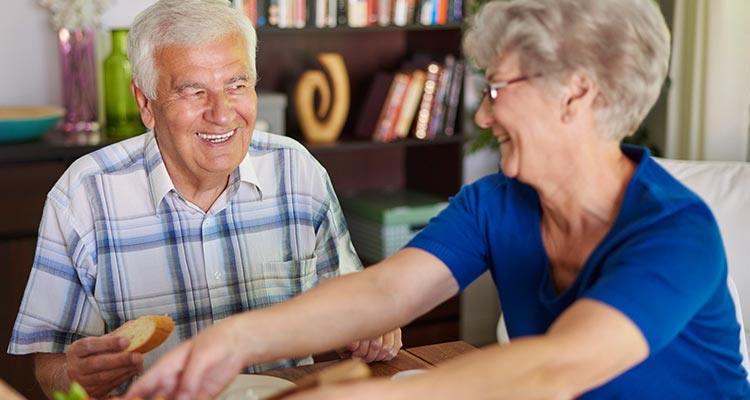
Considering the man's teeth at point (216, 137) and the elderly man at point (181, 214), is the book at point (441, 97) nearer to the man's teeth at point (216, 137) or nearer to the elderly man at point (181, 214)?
the elderly man at point (181, 214)

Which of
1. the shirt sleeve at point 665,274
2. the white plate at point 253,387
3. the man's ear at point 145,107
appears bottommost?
the white plate at point 253,387

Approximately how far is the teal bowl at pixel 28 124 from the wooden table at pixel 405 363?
1584 millimetres

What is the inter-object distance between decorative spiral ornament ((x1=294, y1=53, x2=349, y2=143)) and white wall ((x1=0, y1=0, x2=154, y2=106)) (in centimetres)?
67

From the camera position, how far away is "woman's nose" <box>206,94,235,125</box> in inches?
79.8

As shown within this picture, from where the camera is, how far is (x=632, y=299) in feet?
4.09

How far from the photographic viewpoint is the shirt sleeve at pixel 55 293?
1.97 metres

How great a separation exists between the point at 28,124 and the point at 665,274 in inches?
89.5

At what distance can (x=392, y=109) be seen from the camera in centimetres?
371

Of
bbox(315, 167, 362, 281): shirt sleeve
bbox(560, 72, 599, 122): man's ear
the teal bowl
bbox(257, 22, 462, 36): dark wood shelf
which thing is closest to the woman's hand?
bbox(560, 72, 599, 122): man's ear

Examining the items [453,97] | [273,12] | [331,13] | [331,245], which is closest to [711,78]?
[453,97]

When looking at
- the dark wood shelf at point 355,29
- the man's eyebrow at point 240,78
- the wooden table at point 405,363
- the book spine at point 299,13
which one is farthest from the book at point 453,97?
the wooden table at point 405,363

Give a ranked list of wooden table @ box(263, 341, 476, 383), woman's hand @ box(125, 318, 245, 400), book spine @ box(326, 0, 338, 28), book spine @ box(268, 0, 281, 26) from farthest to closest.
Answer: book spine @ box(326, 0, 338, 28)
book spine @ box(268, 0, 281, 26)
wooden table @ box(263, 341, 476, 383)
woman's hand @ box(125, 318, 245, 400)

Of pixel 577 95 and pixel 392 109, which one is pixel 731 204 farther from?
pixel 392 109

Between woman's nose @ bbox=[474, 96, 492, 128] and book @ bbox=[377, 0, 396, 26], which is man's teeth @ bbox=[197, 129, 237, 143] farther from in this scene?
book @ bbox=[377, 0, 396, 26]
